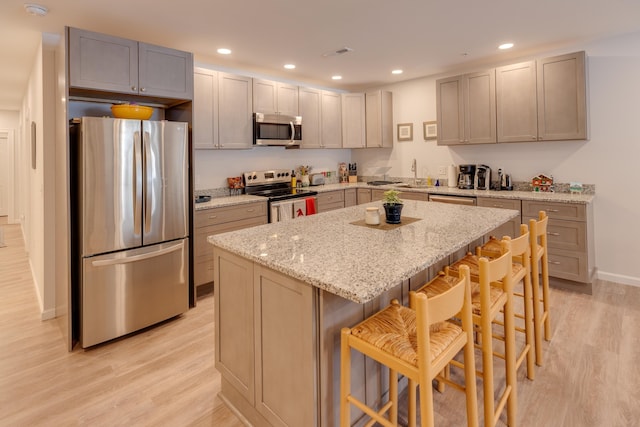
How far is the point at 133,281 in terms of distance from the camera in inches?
109

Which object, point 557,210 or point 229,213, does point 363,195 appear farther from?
point 557,210

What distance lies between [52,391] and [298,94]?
4.03 meters

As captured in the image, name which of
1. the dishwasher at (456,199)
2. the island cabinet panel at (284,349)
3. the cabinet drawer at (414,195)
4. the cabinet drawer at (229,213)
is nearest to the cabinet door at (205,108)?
the cabinet drawer at (229,213)

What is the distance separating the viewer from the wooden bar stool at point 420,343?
122cm

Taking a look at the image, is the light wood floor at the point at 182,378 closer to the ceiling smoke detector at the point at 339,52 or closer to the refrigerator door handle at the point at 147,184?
the refrigerator door handle at the point at 147,184

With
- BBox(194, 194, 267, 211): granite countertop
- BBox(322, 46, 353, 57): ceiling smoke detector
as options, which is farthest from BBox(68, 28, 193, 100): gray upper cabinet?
BBox(322, 46, 353, 57): ceiling smoke detector

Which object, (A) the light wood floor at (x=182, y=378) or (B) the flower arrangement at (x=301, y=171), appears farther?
(B) the flower arrangement at (x=301, y=171)

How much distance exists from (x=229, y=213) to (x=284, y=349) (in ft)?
7.81

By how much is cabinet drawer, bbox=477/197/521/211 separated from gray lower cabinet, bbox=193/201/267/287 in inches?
104

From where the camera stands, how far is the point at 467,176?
4590 mm

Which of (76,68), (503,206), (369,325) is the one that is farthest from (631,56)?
(76,68)

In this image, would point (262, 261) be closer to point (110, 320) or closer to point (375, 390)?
point (375, 390)

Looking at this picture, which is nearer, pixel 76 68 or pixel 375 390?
pixel 375 390

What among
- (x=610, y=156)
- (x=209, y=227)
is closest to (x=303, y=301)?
(x=209, y=227)
